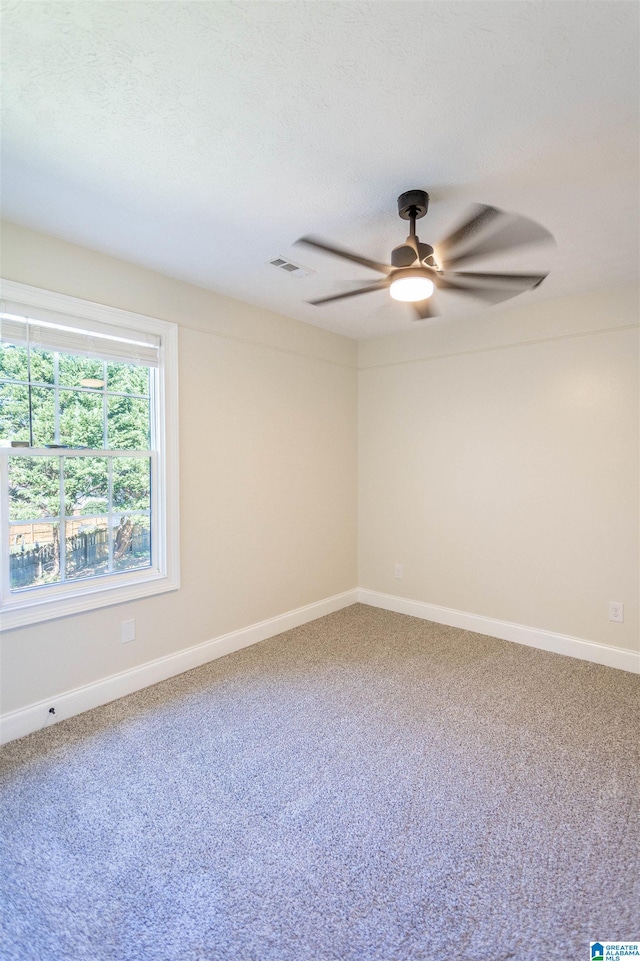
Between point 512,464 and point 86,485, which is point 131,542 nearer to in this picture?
point 86,485

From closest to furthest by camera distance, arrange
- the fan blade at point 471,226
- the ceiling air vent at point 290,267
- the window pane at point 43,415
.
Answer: the fan blade at point 471,226, the window pane at point 43,415, the ceiling air vent at point 290,267

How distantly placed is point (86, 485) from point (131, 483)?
27 centimetres

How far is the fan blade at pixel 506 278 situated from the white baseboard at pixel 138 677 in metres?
2.79

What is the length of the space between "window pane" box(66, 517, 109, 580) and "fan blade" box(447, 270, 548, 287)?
2441 millimetres

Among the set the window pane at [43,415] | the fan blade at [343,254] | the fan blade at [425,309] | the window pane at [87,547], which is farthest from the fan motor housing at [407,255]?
the window pane at [87,547]

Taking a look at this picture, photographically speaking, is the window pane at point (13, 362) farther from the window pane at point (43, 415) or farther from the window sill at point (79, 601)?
the window sill at point (79, 601)

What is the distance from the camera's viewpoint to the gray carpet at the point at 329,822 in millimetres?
1404

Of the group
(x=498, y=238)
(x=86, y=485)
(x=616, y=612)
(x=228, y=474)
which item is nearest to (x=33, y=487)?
(x=86, y=485)

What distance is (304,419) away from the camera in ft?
13.0

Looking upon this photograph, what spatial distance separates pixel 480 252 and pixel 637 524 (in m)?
2.10

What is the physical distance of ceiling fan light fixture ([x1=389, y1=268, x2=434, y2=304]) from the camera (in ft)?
6.30

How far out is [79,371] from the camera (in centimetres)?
263

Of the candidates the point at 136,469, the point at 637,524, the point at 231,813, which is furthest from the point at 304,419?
the point at 231,813

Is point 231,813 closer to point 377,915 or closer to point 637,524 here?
point 377,915
